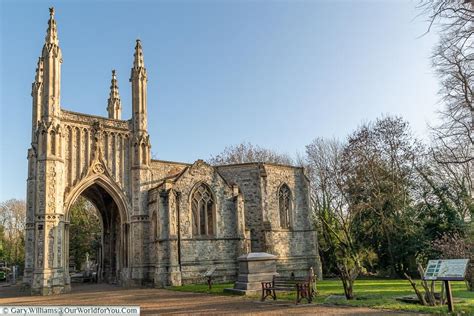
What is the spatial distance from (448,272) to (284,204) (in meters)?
18.3

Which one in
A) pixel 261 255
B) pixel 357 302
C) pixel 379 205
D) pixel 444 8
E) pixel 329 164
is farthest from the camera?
pixel 329 164

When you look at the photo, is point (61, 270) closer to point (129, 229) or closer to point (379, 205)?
point (129, 229)

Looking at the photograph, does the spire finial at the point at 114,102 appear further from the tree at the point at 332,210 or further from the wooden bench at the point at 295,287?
the wooden bench at the point at 295,287

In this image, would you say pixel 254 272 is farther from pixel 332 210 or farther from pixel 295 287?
pixel 332 210

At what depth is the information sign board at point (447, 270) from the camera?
11352 millimetres

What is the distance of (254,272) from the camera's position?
18078mm

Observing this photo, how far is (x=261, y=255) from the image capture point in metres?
18.5

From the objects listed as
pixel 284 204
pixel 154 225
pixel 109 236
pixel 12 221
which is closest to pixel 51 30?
pixel 154 225

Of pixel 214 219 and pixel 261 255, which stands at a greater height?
pixel 214 219

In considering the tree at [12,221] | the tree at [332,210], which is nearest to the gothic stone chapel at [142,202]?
the tree at [332,210]

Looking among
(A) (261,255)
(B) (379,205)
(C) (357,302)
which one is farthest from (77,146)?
(B) (379,205)

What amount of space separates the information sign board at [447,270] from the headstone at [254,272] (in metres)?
7.42

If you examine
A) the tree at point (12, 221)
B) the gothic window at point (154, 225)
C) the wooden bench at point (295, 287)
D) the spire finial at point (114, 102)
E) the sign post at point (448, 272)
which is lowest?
the wooden bench at point (295, 287)

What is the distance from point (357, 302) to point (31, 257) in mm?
20296
